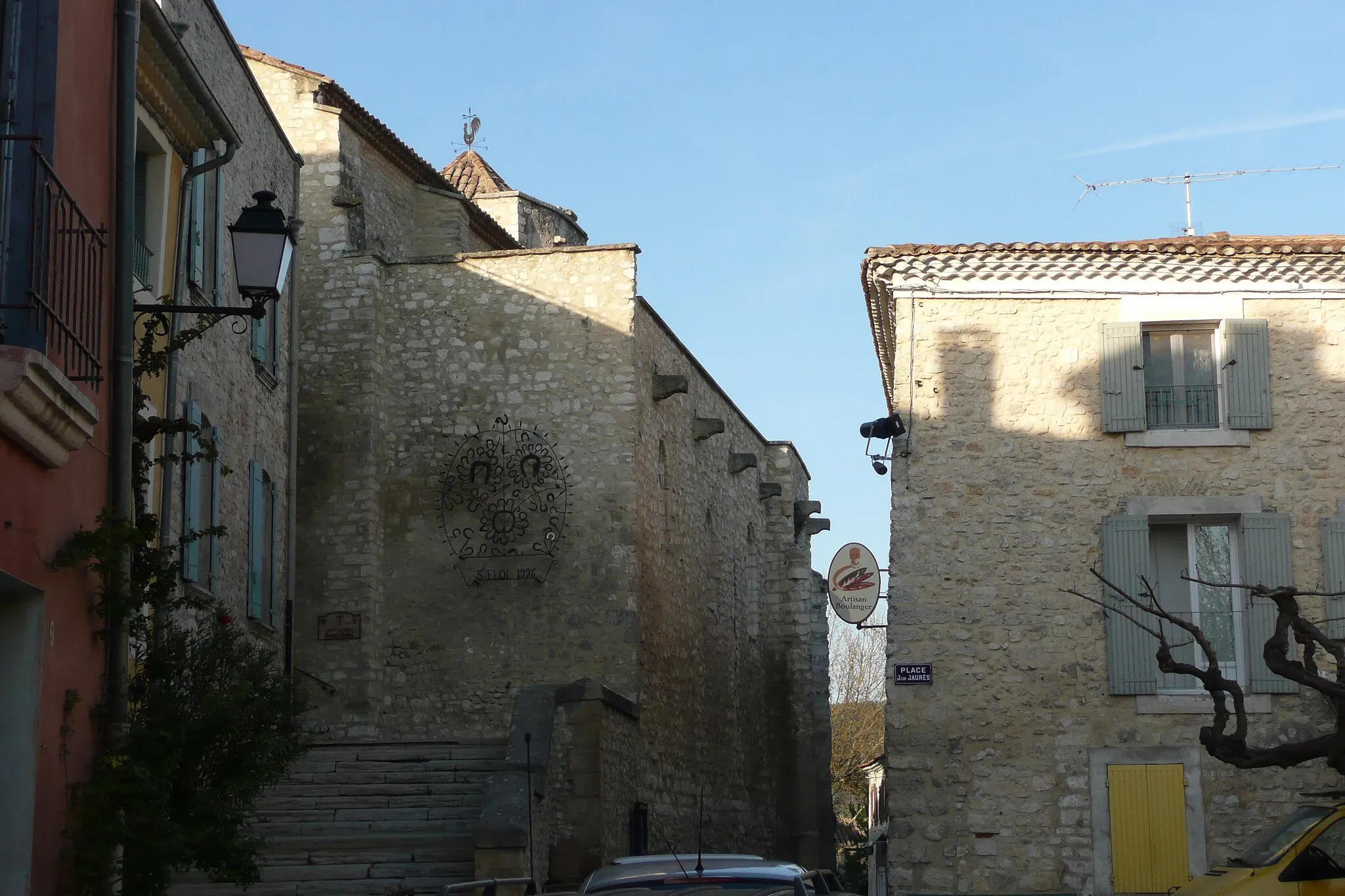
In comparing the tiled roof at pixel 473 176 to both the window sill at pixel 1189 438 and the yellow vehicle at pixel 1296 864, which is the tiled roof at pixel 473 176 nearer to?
the window sill at pixel 1189 438

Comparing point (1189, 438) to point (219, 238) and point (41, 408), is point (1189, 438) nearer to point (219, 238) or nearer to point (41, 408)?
point (219, 238)

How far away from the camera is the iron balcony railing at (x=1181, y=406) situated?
1513 cm

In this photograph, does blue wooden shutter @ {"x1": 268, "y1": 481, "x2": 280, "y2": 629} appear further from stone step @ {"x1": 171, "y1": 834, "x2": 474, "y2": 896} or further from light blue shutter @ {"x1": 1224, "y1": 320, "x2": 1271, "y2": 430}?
light blue shutter @ {"x1": 1224, "y1": 320, "x2": 1271, "y2": 430}

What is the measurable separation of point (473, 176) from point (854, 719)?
17.9 m

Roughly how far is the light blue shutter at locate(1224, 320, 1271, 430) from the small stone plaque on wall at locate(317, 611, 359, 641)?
10324 mm

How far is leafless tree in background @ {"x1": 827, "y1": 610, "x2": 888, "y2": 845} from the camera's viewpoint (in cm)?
4047

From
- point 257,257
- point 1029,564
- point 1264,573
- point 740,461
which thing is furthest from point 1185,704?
point 740,461

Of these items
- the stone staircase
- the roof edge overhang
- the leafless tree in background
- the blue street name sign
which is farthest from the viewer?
the leafless tree in background

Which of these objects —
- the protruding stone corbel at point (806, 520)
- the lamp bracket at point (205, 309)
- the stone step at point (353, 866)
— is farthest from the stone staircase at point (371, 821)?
the protruding stone corbel at point (806, 520)

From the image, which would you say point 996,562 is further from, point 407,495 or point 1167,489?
point 407,495

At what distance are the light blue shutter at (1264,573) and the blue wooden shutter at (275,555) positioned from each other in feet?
32.3

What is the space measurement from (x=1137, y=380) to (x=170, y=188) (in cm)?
858

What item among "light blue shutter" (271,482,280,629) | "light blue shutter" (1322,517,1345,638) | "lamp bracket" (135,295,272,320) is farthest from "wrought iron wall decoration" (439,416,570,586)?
"lamp bracket" (135,295,272,320)

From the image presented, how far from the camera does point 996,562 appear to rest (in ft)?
49.2
